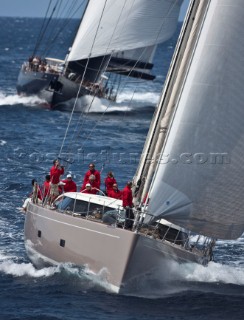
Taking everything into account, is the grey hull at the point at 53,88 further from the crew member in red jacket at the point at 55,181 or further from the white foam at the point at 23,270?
the white foam at the point at 23,270

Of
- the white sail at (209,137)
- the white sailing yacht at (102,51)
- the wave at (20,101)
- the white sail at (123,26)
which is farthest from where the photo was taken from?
the wave at (20,101)

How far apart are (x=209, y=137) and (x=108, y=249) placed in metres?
3.38

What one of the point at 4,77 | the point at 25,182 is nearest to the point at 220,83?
the point at 25,182

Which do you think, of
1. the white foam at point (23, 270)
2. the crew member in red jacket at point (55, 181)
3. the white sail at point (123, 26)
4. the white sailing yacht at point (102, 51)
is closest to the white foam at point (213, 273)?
the white foam at point (23, 270)

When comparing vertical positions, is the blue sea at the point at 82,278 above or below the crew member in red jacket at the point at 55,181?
below

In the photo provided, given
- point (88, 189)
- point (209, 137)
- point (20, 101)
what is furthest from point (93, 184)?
point (20, 101)

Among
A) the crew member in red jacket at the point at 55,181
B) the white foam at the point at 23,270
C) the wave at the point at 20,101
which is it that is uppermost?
the crew member in red jacket at the point at 55,181

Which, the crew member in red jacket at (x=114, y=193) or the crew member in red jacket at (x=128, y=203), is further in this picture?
the crew member in red jacket at (x=114, y=193)

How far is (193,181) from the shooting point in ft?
81.7

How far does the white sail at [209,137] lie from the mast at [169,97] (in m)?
2.31

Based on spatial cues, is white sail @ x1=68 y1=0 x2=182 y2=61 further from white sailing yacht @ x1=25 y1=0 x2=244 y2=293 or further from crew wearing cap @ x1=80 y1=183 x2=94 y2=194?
white sailing yacht @ x1=25 y1=0 x2=244 y2=293

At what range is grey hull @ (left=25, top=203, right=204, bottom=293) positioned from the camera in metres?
25.5

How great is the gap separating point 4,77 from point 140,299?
58.7m

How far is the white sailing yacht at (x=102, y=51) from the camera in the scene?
4781 cm
